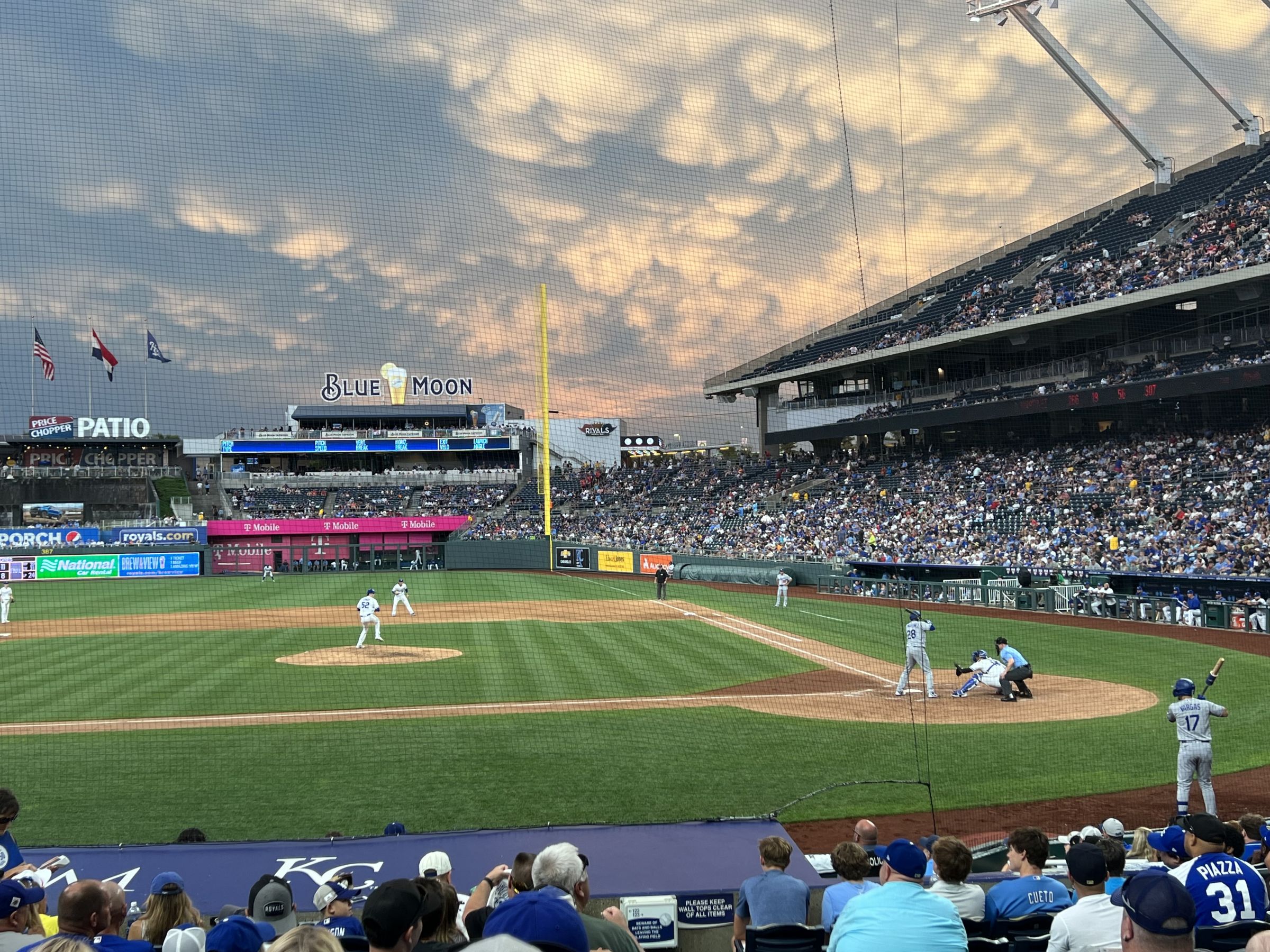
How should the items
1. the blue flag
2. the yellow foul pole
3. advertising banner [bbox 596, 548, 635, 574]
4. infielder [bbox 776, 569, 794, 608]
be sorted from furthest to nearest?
advertising banner [bbox 596, 548, 635, 574] → infielder [bbox 776, 569, 794, 608] → the yellow foul pole → the blue flag

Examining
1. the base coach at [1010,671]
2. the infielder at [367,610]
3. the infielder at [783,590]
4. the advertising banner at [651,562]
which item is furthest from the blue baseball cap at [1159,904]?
the advertising banner at [651,562]

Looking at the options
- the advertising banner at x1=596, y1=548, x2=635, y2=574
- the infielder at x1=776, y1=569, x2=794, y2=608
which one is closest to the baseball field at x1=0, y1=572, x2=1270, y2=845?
the infielder at x1=776, y1=569, x2=794, y2=608

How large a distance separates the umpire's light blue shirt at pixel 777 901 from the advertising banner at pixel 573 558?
4027 centimetres

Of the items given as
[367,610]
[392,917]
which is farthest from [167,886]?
[367,610]

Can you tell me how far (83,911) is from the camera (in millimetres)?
3402

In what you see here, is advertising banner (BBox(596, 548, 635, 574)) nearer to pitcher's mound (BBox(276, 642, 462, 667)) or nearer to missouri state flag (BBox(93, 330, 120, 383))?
pitcher's mound (BBox(276, 642, 462, 667))

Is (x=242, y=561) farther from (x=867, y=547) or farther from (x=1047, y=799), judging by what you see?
(x=1047, y=799)

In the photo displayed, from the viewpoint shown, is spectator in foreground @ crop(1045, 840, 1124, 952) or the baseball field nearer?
spectator in foreground @ crop(1045, 840, 1124, 952)

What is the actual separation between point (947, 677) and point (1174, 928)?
14.0 metres

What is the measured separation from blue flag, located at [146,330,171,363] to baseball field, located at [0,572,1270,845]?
18.3 ft

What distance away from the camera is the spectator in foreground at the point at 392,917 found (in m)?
2.71

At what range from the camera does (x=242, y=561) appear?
161 feet

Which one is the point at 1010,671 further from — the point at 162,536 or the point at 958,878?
the point at 162,536

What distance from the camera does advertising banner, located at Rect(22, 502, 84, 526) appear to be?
5016 centimetres
